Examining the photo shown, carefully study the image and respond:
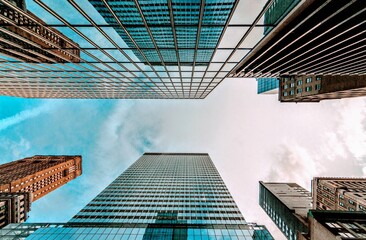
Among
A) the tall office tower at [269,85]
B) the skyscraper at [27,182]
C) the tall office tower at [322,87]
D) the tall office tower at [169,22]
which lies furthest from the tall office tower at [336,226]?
the skyscraper at [27,182]

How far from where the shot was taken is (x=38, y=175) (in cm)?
12538

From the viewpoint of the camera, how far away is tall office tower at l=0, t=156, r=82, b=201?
10675 cm

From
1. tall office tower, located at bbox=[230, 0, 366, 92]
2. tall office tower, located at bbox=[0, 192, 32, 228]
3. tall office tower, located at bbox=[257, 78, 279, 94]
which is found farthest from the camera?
tall office tower, located at bbox=[257, 78, 279, 94]

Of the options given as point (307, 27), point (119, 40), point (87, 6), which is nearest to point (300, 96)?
point (307, 27)

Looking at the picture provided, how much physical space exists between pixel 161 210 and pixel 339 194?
58.8 meters

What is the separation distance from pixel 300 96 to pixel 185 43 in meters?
61.7

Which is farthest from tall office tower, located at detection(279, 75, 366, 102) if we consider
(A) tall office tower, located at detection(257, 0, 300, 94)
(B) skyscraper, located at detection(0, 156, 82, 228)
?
(B) skyscraper, located at detection(0, 156, 82, 228)

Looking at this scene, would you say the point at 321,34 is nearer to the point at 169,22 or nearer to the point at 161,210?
the point at 169,22

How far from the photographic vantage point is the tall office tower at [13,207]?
76831 millimetres

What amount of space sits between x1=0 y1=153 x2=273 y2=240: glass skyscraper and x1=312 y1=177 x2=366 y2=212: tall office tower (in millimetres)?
32032

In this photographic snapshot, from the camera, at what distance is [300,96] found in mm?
67375

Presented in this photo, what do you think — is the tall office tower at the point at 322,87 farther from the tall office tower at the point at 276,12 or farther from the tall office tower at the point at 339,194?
the tall office tower at the point at 276,12

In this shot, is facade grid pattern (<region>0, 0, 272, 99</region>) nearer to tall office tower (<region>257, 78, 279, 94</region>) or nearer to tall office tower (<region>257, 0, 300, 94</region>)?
tall office tower (<region>257, 0, 300, 94</region>)

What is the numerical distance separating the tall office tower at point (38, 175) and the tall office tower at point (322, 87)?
128051 millimetres
